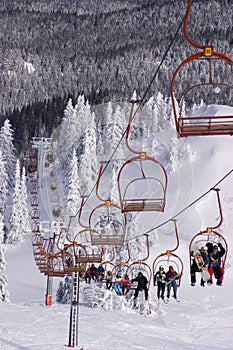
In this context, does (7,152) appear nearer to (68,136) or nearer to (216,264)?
(68,136)

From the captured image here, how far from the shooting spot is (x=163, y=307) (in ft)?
161

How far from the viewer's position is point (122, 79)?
19600 centimetres

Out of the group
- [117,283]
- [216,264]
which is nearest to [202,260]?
[216,264]

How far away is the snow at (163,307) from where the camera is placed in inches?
852

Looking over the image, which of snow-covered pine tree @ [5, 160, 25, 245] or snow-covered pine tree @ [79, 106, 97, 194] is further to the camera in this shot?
snow-covered pine tree @ [79, 106, 97, 194]

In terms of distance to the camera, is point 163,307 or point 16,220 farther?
point 16,220

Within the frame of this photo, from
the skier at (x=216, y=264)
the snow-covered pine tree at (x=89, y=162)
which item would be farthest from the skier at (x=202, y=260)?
the snow-covered pine tree at (x=89, y=162)

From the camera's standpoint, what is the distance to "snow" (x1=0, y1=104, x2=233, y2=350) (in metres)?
21.6

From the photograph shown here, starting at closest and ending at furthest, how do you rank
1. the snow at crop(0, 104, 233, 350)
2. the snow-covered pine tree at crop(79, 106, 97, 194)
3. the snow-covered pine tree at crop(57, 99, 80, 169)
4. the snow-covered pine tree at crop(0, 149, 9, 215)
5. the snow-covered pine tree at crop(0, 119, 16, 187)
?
the snow at crop(0, 104, 233, 350) → the snow-covered pine tree at crop(0, 149, 9, 215) → the snow-covered pine tree at crop(79, 106, 97, 194) → the snow-covered pine tree at crop(0, 119, 16, 187) → the snow-covered pine tree at crop(57, 99, 80, 169)

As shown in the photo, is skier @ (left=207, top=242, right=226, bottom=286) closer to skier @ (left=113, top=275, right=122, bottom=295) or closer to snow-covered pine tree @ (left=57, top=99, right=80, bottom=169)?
skier @ (left=113, top=275, right=122, bottom=295)

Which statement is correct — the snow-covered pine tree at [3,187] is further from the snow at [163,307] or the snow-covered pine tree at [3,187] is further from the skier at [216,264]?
the skier at [216,264]

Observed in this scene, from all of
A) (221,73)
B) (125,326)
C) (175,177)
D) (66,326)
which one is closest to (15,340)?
(66,326)

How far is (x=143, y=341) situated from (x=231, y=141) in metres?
70.8

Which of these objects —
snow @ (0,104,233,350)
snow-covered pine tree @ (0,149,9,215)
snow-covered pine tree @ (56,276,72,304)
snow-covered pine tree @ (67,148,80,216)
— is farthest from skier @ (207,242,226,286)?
snow-covered pine tree @ (67,148,80,216)
